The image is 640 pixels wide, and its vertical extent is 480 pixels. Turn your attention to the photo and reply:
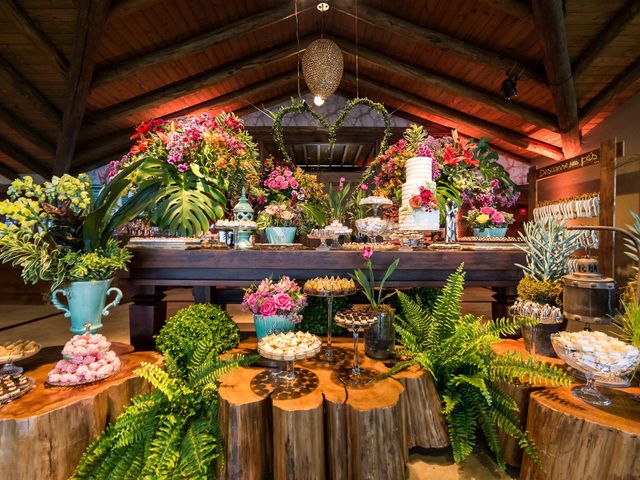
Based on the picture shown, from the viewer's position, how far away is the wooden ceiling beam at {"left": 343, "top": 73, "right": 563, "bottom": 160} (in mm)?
6387

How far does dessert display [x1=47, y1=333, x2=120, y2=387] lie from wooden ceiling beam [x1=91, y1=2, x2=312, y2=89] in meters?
4.51

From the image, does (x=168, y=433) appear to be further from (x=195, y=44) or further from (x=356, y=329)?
(x=195, y=44)

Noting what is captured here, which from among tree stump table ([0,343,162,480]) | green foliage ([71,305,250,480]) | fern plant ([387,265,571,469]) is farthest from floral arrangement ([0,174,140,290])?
fern plant ([387,265,571,469])

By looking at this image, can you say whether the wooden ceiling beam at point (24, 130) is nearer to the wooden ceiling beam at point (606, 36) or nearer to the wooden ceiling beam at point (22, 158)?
the wooden ceiling beam at point (22, 158)

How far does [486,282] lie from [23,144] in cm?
812

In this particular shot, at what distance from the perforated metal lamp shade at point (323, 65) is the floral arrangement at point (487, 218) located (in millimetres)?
2347

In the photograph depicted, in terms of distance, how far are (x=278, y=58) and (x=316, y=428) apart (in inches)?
240

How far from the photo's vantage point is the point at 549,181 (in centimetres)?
532

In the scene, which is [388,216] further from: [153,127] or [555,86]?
[555,86]

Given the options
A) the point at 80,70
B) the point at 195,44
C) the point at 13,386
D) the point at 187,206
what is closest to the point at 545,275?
the point at 187,206

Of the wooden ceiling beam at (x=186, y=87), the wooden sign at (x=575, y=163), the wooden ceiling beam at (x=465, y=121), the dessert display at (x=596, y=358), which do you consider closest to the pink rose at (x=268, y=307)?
the dessert display at (x=596, y=358)

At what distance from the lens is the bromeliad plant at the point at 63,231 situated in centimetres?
153

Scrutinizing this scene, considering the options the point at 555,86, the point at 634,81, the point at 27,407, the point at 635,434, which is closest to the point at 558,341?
the point at 635,434

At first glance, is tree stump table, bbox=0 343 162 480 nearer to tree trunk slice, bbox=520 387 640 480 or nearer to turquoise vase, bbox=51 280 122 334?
turquoise vase, bbox=51 280 122 334
